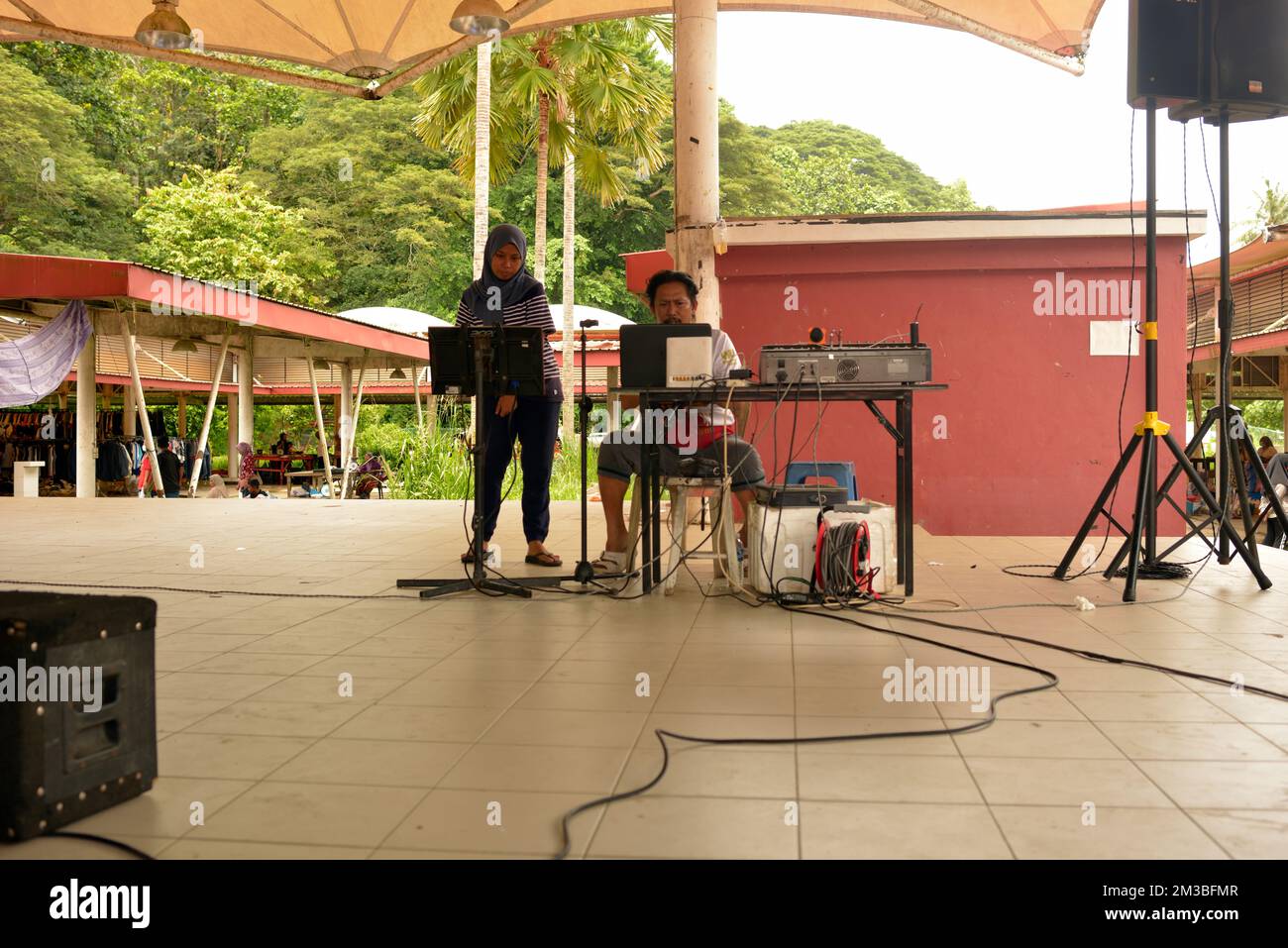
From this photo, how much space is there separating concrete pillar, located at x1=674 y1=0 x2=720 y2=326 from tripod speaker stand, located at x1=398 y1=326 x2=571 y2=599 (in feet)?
8.12

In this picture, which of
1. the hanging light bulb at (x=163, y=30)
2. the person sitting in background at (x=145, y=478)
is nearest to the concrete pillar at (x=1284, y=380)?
the hanging light bulb at (x=163, y=30)

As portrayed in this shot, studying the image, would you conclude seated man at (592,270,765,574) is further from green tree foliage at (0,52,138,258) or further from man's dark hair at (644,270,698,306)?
green tree foliage at (0,52,138,258)

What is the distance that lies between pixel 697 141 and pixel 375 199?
24891 millimetres

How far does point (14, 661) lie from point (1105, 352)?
7.68 meters

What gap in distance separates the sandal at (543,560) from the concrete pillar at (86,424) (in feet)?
30.4

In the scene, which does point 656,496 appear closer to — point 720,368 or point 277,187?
point 720,368

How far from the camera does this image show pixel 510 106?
18.5 metres

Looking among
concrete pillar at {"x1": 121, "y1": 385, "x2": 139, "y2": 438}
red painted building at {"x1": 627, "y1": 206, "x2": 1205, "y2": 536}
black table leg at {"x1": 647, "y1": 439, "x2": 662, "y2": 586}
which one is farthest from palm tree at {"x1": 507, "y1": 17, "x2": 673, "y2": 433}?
black table leg at {"x1": 647, "y1": 439, "x2": 662, "y2": 586}

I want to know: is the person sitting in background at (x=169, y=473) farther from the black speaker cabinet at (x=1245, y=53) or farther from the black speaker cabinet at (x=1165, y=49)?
the black speaker cabinet at (x=1245, y=53)

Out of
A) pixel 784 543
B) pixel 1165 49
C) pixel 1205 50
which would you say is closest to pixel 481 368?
pixel 784 543

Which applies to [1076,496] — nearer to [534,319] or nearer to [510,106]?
[534,319]

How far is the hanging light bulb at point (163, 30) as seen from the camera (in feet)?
23.5
